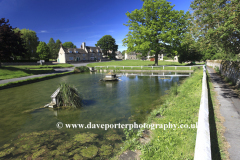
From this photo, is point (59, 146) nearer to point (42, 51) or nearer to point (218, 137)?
point (218, 137)

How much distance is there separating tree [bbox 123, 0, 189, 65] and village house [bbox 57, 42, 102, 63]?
48211mm

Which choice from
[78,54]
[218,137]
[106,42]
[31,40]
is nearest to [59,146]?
[218,137]

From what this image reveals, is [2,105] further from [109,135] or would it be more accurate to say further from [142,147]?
[142,147]

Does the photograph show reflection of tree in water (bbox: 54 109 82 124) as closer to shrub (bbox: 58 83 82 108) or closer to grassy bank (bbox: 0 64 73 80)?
shrub (bbox: 58 83 82 108)

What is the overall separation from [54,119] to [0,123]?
2.64 m

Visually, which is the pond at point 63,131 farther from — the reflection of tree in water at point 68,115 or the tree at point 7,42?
the tree at point 7,42

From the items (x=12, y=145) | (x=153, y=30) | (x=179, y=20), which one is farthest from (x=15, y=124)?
(x=179, y=20)

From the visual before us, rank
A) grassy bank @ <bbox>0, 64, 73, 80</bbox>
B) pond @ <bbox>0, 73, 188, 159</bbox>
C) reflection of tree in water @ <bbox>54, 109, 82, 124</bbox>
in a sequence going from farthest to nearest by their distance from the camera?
1. grassy bank @ <bbox>0, 64, 73, 80</bbox>
2. reflection of tree in water @ <bbox>54, 109, 82, 124</bbox>
3. pond @ <bbox>0, 73, 188, 159</bbox>

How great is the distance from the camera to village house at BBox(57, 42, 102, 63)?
73.2 metres

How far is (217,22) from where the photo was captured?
33.6 feet

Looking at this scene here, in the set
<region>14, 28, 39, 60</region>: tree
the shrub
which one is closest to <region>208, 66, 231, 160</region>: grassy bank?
the shrub

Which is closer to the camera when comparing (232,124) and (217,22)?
(232,124)

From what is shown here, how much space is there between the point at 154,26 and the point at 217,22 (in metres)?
22.9

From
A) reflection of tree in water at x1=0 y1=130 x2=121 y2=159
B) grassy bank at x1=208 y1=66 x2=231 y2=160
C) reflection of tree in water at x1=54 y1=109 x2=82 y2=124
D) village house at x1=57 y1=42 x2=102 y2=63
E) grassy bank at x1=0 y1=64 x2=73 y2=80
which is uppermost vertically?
village house at x1=57 y1=42 x2=102 y2=63
